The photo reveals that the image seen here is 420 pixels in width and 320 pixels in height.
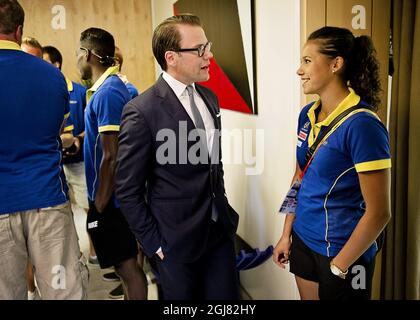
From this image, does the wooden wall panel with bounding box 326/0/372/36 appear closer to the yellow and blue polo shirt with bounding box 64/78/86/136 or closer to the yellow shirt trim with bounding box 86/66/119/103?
the yellow shirt trim with bounding box 86/66/119/103

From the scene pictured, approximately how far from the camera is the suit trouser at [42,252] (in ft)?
4.67

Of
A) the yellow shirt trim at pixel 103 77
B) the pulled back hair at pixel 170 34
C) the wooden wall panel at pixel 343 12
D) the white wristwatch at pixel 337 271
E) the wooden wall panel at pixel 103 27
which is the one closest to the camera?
the white wristwatch at pixel 337 271

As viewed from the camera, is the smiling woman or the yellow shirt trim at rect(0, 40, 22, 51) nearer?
the smiling woman

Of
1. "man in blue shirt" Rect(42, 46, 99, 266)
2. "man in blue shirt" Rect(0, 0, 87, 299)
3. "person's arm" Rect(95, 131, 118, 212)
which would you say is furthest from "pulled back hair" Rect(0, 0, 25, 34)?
"man in blue shirt" Rect(42, 46, 99, 266)

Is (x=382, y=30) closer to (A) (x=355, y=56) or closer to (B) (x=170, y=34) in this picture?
(A) (x=355, y=56)

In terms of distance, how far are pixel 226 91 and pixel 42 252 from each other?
1.68 m

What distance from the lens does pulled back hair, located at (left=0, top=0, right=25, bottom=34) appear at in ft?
4.37

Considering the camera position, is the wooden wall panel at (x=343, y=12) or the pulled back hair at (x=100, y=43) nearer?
the wooden wall panel at (x=343, y=12)

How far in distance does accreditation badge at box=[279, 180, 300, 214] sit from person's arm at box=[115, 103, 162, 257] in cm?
52

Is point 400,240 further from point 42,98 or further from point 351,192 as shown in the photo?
point 42,98

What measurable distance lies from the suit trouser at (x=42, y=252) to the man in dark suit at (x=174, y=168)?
0.98 feet

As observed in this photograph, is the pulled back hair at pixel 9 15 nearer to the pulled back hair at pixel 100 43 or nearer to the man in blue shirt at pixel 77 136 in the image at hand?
the pulled back hair at pixel 100 43

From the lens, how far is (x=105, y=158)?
1821mm

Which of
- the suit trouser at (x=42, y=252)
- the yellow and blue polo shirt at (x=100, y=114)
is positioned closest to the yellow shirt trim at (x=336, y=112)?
the yellow and blue polo shirt at (x=100, y=114)
